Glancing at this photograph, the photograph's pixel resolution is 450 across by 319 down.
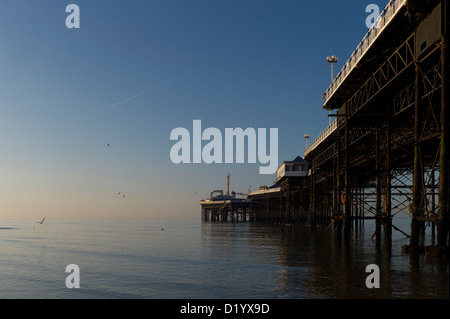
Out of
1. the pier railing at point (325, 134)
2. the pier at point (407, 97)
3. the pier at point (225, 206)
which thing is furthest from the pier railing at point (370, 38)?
the pier at point (225, 206)

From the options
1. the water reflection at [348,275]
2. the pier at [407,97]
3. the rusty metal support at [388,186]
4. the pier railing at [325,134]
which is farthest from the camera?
A: the pier railing at [325,134]

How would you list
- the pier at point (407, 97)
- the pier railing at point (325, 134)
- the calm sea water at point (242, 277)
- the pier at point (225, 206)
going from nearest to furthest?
the calm sea water at point (242, 277) → the pier at point (407, 97) → the pier railing at point (325, 134) → the pier at point (225, 206)

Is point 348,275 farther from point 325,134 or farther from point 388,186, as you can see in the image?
point 325,134

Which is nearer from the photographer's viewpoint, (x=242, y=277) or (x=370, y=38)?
(x=242, y=277)

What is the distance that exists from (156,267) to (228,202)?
137480 mm

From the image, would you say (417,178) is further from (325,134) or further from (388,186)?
(325,134)

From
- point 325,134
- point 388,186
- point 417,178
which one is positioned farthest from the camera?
point 325,134

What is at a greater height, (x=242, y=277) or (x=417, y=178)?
(x=417, y=178)

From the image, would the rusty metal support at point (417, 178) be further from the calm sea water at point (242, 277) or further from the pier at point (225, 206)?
the pier at point (225, 206)

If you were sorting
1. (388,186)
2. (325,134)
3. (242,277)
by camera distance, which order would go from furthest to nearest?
(325,134), (388,186), (242,277)

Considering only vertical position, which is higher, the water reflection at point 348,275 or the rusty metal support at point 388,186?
the rusty metal support at point 388,186

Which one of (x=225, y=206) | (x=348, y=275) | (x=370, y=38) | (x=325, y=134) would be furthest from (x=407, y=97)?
(x=225, y=206)

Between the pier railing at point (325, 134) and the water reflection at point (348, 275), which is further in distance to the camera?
the pier railing at point (325, 134)
